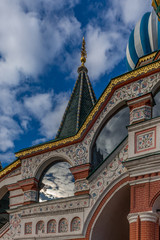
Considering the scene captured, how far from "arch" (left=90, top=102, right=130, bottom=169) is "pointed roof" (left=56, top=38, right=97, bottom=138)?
1835 millimetres

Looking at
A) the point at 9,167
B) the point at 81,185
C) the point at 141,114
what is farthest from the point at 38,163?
the point at 141,114

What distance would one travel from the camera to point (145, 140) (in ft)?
29.2

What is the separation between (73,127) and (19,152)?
6.43 ft

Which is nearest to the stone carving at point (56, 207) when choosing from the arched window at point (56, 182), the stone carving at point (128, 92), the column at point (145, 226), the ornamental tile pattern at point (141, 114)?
the arched window at point (56, 182)

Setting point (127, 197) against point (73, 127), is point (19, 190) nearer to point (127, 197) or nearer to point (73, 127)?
point (73, 127)

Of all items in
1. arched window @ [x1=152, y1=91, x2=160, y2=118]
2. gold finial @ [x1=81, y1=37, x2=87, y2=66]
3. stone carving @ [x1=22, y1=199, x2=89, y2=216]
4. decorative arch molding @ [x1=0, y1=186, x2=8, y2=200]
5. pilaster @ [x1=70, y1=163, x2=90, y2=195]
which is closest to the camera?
arched window @ [x1=152, y1=91, x2=160, y2=118]

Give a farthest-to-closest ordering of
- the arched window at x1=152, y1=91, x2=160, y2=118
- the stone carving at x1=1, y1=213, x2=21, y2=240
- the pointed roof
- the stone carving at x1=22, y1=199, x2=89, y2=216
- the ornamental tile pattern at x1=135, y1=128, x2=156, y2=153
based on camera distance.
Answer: the pointed roof → the stone carving at x1=1, y1=213, x2=21, y2=240 → the stone carving at x1=22, y1=199, x2=89, y2=216 → the arched window at x1=152, y1=91, x2=160, y2=118 → the ornamental tile pattern at x1=135, y1=128, x2=156, y2=153

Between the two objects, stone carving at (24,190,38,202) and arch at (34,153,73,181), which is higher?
arch at (34,153,73,181)

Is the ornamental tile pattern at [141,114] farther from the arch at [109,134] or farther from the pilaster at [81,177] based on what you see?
the pilaster at [81,177]

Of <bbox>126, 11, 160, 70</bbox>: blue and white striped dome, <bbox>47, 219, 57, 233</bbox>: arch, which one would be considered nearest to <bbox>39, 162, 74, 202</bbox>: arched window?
<bbox>47, 219, 57, 233</bbox>: arch

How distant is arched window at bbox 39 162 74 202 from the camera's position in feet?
37.7

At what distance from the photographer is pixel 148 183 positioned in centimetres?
853

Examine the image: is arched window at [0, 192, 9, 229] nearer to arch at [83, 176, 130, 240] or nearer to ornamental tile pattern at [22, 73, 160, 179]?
ornamental tile pattern at [22, 73, 160, 179]

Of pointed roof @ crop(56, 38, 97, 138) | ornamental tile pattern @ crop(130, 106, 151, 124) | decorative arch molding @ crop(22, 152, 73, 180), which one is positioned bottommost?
decorative arch molding @ crop(22, 152, 73, 180)
